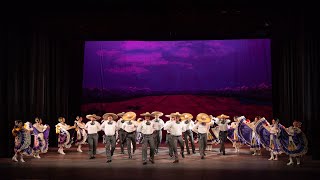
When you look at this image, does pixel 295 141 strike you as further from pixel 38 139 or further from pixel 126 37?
pixel 126 37

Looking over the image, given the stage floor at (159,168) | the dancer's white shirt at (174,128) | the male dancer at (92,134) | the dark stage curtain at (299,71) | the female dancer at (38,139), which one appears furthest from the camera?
the female dancer at (38,139)

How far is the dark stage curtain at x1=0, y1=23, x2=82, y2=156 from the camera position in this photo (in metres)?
14.0

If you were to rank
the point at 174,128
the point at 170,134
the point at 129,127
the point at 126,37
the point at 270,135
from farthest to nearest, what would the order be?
the point at 126,37 → the point at 129,127 → the point at 270,135 → the point at 170,134 → the point at 174,128

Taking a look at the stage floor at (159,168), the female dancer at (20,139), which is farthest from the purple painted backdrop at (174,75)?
the female dancer at (20,139)

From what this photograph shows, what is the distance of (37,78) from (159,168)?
306 inches

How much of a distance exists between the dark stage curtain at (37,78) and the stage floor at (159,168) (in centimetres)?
187

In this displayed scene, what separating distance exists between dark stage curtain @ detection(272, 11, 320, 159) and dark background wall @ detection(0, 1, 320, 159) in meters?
0.03

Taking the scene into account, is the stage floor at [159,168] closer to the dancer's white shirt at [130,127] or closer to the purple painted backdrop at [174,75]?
the dancer's white shirt at [130,127]

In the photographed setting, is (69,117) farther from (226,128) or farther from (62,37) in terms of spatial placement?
(226,128)

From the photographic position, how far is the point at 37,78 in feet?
55.1

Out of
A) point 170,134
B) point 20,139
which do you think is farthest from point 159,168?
point 20,139

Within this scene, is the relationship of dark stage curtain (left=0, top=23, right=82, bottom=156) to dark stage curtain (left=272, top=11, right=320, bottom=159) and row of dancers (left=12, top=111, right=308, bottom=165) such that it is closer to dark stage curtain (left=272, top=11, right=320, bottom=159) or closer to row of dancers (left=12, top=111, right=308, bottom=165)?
row of dancers (left=12, top=111, right=308, bottom=165)

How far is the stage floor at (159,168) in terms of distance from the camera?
1010 centimetres

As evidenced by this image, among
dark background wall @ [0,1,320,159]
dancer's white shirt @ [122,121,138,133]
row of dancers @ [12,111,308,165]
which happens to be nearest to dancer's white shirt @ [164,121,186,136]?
row of dancers @ [12,111,308,165]
